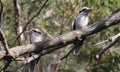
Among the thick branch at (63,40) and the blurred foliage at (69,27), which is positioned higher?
the thick branch at (63,40)

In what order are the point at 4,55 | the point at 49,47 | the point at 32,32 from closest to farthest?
1. the point at 4,55
2. the point at 49,47
3. the point at 32,32

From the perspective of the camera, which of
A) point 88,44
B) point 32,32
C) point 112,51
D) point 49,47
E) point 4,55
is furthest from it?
point 88,44

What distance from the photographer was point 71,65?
8.29 meters

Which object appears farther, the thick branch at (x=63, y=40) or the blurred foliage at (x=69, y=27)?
the blurred foliage at (x=69, y=27)

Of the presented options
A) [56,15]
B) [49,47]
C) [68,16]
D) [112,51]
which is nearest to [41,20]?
[56,15]

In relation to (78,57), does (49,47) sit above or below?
above

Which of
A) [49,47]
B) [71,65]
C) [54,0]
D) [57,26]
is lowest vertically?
[71,65]

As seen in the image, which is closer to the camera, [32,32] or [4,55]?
[4,55]

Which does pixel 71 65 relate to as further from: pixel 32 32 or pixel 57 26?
pixel 32 32

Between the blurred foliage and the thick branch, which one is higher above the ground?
the thick branch

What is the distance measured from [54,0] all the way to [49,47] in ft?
15.4

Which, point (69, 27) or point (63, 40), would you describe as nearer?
point (63, 40)

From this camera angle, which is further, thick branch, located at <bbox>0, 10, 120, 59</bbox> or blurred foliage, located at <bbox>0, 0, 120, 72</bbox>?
blurred foliage, located at <bbox>0, 0, 120, 72</bbox>

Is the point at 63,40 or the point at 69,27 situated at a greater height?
the point at 63,40
